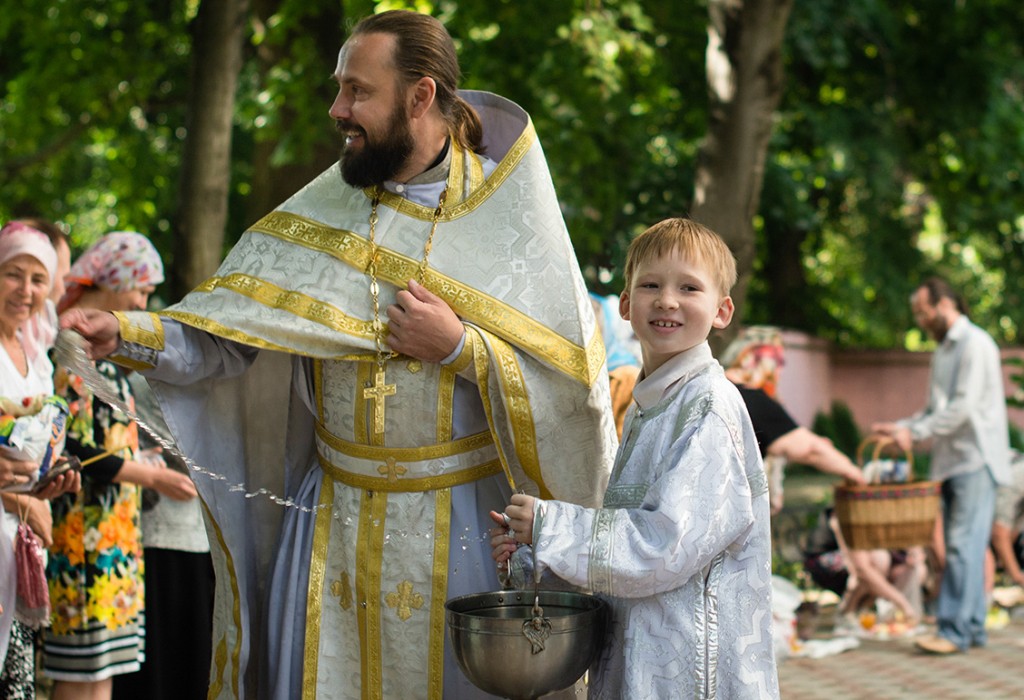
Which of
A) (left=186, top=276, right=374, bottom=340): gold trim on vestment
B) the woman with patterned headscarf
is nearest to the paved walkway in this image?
the woman with patterned headscarf

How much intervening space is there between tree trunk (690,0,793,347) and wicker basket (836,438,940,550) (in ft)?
5.54

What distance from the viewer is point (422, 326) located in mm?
3473

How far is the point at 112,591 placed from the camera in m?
4.98

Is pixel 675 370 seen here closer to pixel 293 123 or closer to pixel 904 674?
pixel 904 674

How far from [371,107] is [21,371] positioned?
5.19 feet

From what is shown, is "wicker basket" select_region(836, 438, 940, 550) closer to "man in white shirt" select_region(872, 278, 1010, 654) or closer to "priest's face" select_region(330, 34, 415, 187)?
"man in white shirt" select_region(872, 278, 1010, 654)

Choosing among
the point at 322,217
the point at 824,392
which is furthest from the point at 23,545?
the point at 824,392

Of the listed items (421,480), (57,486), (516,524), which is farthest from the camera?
(57,486)

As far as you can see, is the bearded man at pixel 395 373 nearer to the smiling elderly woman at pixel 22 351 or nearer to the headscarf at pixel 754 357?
the smiling elderly woman at pixel 22 351

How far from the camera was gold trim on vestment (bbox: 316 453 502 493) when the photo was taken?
3.62m

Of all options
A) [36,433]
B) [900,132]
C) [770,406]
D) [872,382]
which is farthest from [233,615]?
[872,382]

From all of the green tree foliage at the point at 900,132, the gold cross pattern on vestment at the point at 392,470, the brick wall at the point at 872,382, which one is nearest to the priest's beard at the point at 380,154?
the gold cross pattern on vestment at the point at 392,470

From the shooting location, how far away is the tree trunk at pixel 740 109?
23.9 feet

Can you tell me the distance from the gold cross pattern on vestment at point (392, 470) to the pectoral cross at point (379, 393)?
9 cm
